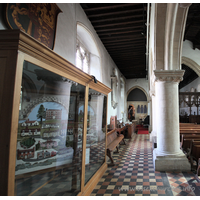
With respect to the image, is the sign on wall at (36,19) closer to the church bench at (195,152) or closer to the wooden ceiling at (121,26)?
the wooden ceiling at (121,26)

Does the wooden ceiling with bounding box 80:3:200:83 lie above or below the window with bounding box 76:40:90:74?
above


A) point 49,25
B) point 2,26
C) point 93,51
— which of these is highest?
point 93,51

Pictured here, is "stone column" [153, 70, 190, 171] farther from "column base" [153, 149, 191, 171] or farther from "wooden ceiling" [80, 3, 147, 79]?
"wooden ceiling" [80, 3, 147, 79]

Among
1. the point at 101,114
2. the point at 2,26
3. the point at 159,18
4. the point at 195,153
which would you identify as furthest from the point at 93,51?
the point at 195,153

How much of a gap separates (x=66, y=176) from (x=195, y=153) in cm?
306

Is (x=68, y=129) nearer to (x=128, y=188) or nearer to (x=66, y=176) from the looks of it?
(x=66, y=176)

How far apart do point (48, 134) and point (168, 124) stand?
317 cm

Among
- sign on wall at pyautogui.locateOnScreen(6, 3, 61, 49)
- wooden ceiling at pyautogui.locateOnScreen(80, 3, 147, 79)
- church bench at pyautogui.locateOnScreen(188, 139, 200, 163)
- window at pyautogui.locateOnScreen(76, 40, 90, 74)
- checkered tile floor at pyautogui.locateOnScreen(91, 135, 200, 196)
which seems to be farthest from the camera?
window at pyautogui.locateOnScreen(76, 40, 90, 74)

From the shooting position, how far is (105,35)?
25.4ft

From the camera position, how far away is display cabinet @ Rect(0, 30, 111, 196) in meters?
1.01

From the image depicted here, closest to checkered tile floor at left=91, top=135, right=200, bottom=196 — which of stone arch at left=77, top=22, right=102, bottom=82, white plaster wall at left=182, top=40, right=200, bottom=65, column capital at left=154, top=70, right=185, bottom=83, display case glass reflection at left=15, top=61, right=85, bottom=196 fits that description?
display case glass reflection at left=15, top=61, right=85, bottom=196

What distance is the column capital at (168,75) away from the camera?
12.8 ft

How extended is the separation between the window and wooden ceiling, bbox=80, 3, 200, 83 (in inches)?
43.1

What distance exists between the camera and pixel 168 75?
3924 mm
